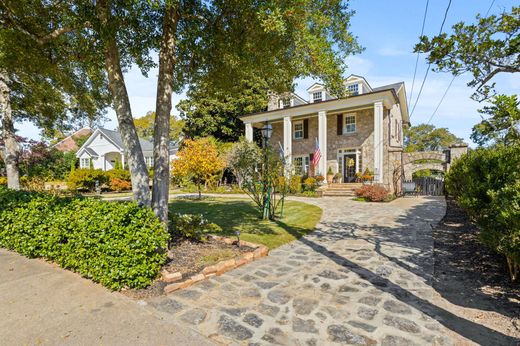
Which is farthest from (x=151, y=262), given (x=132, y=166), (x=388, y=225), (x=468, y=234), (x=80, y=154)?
(x=80, y=154)

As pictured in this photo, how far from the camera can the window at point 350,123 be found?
18297mm

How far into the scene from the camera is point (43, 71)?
613 cm

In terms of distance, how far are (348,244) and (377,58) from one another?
5.92 meters

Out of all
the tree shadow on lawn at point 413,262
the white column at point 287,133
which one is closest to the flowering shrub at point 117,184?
the white column at point 287,133

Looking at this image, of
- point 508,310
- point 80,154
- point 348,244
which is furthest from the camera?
point 80,154

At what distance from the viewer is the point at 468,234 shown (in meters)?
6.38

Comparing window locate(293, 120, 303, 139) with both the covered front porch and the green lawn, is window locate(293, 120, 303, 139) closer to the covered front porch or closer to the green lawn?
the covered front porch

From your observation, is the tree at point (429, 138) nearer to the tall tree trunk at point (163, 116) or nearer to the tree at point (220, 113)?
the tree at point (220, 113)

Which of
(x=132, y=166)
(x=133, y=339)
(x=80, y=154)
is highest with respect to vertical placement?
(x=80, y=154)

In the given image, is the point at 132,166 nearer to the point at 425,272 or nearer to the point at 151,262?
the point at 151,262

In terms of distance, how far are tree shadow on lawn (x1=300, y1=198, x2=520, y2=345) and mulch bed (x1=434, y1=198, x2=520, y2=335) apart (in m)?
0.01

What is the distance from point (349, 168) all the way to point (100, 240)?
55.9 feet

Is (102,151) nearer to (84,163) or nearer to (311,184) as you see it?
(84,163)

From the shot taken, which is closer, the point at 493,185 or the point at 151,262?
the point at 151,262
